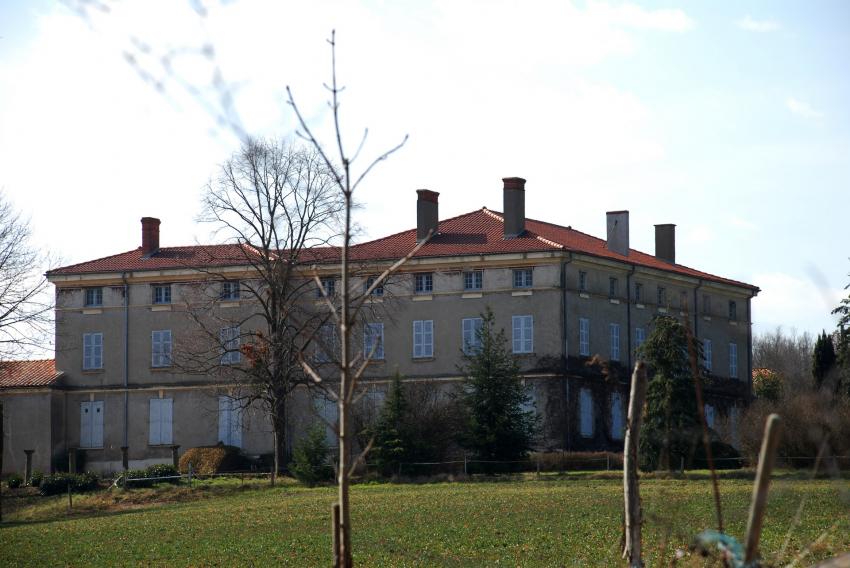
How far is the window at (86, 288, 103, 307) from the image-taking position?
5662 centimetres

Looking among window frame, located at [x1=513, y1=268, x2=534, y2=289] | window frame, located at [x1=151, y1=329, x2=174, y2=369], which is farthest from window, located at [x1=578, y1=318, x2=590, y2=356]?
window frame, located at [x1=151, y1=329, x2=174, y2=369]

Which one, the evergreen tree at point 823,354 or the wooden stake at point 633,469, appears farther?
the evergreen tree at point 823,354

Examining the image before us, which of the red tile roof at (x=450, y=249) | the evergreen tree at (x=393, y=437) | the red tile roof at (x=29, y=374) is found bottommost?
the evergreen tree at (x=393, y=437)

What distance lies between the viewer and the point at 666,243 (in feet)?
202

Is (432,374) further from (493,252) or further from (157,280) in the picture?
(157,280)

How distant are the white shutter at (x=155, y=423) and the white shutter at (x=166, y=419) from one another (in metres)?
0.08

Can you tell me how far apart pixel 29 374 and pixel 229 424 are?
9.33 m

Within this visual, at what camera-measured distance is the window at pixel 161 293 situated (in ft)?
183

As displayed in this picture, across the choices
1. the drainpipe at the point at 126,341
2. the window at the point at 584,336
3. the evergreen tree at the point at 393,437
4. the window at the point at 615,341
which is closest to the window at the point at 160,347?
the drainpipe at the point at 126,341

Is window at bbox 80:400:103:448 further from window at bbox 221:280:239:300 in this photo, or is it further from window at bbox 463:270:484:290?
window at bbox 463:270:484:290

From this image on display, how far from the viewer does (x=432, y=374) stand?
2068 inches

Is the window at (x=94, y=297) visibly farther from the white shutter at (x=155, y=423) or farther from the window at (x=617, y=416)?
the window at (x=617, y=416)

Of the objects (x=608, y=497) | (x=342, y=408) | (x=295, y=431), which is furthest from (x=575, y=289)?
(x=342, y=408)

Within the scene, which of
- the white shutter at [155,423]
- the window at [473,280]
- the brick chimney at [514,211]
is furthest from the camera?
the white shutter at [155,423]
